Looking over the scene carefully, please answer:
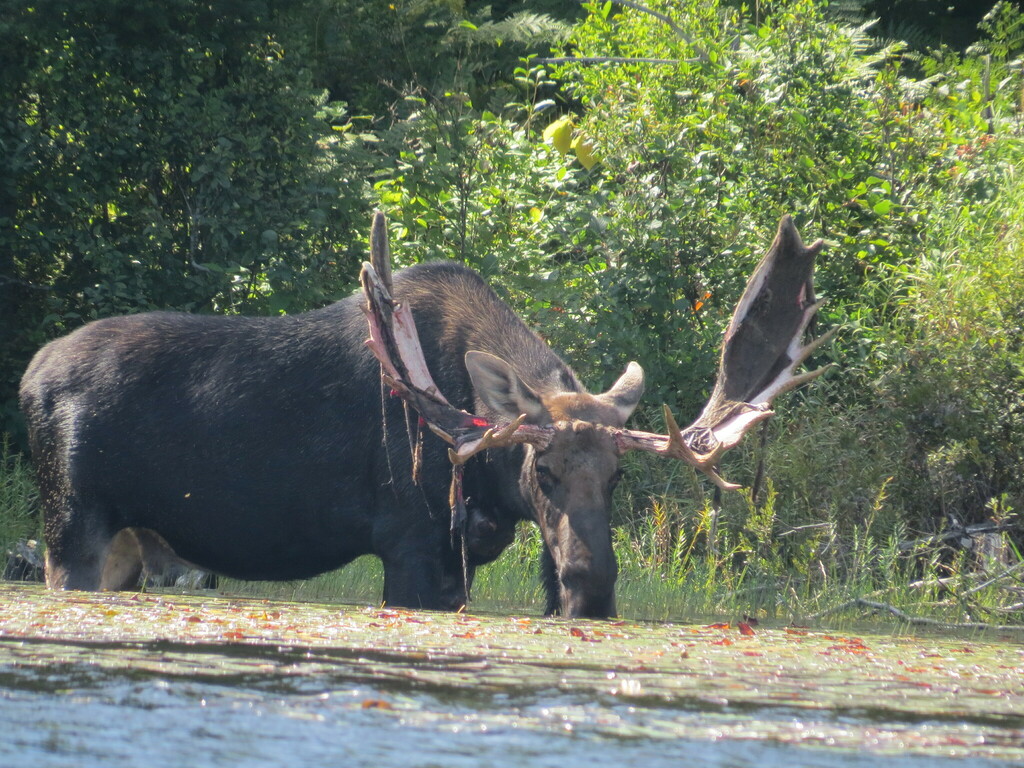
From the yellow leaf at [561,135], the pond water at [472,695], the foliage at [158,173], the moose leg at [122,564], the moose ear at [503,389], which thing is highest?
the yellow leaf at [561,135]

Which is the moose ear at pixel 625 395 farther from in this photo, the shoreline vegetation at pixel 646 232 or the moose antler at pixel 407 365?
the shoreline vegetation at pixel 646 232

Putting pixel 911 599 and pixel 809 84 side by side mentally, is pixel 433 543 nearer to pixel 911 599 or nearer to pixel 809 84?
pixel 911 599

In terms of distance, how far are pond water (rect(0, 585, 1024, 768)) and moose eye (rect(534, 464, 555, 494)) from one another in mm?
973

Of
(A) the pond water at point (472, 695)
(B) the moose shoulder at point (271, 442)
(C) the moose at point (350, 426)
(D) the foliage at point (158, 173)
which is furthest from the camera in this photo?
(D) the foliage at point (158, 173)

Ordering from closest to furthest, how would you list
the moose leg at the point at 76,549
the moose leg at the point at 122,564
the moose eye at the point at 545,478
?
the moose eye at the point at 545,478 → the moose leg at the point at 76,549 → the moose leg at the point at 122,564

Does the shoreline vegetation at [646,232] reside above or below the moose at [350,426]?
above

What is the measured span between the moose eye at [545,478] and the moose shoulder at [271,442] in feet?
1.56

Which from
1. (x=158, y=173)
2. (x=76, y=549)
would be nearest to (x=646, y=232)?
(x=158, y=173)

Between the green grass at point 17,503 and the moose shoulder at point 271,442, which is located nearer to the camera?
the moose shoulder at point 271,442

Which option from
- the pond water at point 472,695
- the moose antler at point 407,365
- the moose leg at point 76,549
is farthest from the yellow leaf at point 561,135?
the pond water at point 472,695

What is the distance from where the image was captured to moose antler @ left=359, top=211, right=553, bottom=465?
6754 millimetres

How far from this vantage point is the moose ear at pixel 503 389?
6.80 meters

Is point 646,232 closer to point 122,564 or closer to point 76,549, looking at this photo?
point 122,564

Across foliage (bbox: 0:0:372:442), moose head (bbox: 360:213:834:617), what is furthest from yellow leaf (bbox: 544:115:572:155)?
moose head (bbox: 360:213:834:617)
